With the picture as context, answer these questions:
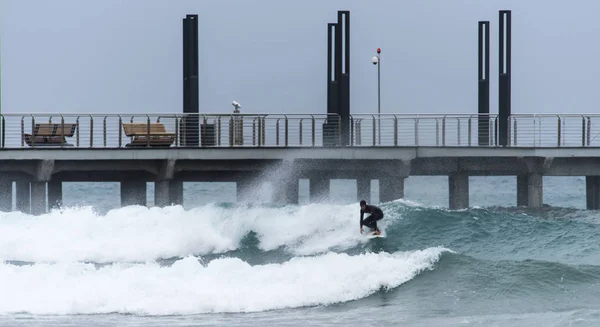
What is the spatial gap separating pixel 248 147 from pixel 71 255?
260 inches

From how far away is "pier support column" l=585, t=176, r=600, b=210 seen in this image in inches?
1593

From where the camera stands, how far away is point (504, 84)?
38.2 m

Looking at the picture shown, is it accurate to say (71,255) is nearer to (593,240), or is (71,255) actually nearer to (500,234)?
(500,234)

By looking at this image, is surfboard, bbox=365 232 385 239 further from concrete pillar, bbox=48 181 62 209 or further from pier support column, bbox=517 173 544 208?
concrete pillar, bbox=48 181 62 209

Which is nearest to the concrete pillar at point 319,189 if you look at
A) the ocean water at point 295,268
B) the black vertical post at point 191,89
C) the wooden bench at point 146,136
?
the ocean water at point 295,268

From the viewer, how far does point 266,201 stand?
36.6 m

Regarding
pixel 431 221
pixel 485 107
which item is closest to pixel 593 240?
pixel 431 221

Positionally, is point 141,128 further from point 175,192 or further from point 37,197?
point 37,197

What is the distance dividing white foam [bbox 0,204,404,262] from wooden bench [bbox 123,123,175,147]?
2270mm

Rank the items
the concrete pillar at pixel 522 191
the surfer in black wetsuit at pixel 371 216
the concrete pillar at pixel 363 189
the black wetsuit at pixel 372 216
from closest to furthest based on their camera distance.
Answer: the surfer in black wetsuit at pixel 371 216, the black wetsuit at pixel 372 216, the concrete pillar at pixel 522 191, the concrete pillar at pixel 363 189

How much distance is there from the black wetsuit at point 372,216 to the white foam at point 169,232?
511mm

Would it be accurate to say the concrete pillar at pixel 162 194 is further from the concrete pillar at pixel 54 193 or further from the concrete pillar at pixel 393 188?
the concrete pillar at pixel 393 188

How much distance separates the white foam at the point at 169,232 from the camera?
101 feet

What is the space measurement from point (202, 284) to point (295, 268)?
2433 millimetres
